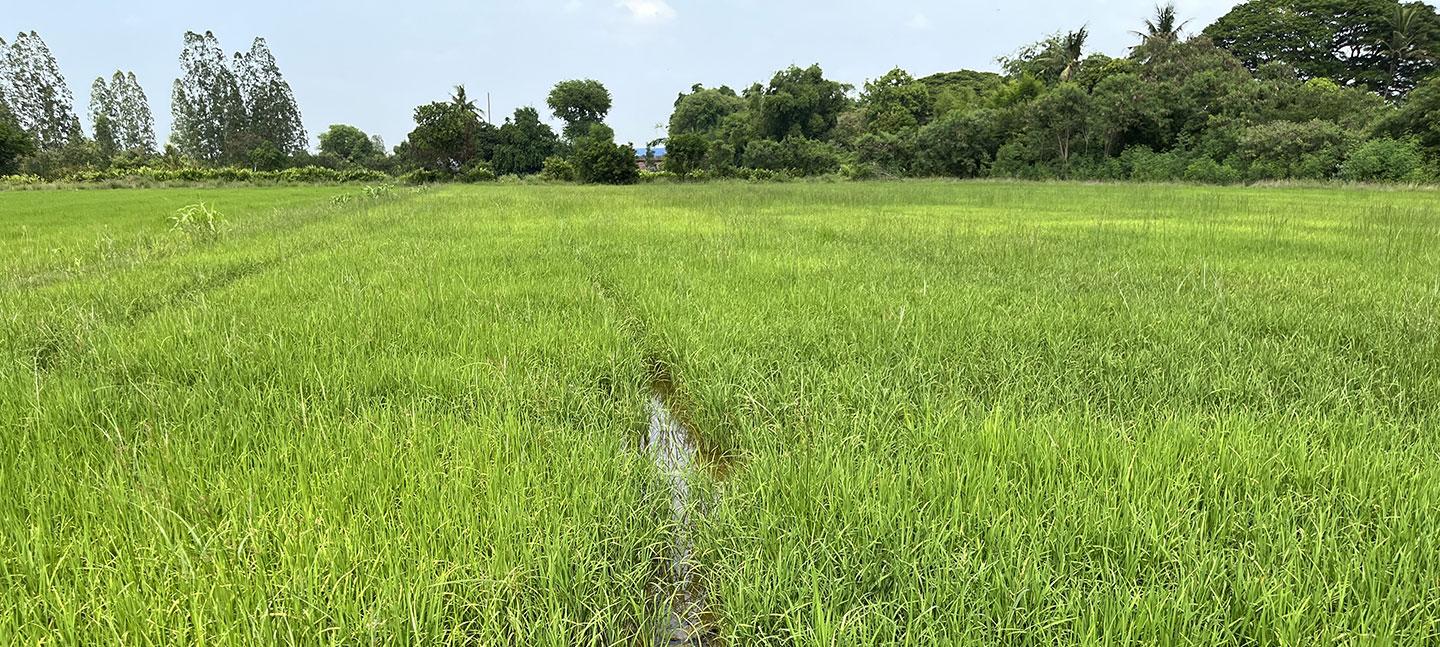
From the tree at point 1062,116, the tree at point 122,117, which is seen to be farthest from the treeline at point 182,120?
the tree at point 1062,116

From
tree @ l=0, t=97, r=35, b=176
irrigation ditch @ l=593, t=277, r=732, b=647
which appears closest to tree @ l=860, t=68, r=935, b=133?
irrigation ditch @ l=593, t=277, r=732, b=647

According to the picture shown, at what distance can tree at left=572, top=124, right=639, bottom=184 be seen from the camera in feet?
104

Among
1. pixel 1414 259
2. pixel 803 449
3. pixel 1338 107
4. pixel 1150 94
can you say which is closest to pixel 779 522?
pixel 803 449

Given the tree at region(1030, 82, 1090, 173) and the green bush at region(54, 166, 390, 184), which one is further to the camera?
the green bush at region(54, 166, 390, 184)

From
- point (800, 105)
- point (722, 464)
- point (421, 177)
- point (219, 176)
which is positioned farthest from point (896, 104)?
point (722, 464)

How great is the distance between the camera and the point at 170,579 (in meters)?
1.19

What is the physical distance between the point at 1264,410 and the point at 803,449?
61.2 inches

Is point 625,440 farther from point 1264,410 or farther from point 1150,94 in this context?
point 1150,94

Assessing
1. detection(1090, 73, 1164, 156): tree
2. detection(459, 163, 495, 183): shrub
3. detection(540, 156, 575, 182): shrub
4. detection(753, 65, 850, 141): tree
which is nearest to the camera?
detection(1090, 73, 1164, 156): tree

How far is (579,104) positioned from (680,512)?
5875cm

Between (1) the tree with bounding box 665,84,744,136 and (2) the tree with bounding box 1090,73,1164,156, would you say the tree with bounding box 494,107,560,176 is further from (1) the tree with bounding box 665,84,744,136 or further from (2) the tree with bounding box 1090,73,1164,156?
(2) the tree with bounding box 1090,73,1164,156

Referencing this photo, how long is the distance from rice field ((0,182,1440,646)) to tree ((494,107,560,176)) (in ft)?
133

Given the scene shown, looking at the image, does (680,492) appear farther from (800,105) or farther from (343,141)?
(343,141)

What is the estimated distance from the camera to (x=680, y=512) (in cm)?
178
